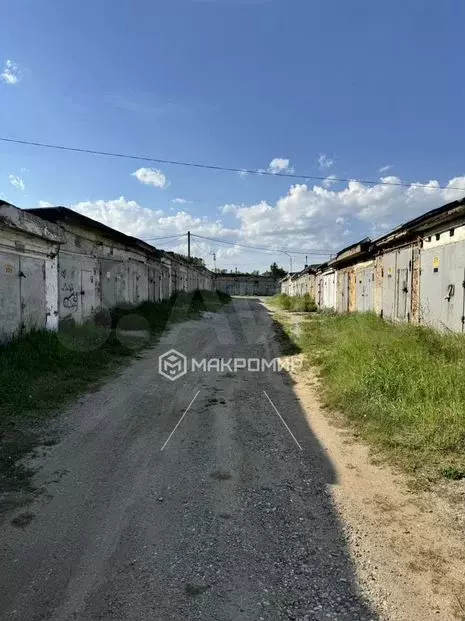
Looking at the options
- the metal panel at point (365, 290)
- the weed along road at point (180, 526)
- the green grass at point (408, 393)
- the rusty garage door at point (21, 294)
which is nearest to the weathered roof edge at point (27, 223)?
the rusty garage door at point (21, 294)

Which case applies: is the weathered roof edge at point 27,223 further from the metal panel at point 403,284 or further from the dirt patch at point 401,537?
the metal panel at point 403,284

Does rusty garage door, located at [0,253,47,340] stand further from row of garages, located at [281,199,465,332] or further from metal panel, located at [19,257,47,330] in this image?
row of garages, located at [281,199,465,332]

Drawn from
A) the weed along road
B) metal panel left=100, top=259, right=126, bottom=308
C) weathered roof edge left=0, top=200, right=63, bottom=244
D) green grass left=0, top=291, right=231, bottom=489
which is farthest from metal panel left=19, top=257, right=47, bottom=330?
metal panel left=100, top=259, right=126, bottom=308

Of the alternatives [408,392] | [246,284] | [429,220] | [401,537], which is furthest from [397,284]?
[246,284]

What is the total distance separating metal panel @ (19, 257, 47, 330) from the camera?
8.20 metres

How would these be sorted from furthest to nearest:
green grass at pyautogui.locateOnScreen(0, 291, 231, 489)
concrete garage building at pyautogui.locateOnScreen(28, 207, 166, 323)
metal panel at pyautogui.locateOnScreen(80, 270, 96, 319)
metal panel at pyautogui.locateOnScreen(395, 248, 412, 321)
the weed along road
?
metal panel at pyautogui.locateOnScreen(80, 270, 96, 319) → metal panel at pyautogui.locateOnScreen(395, 248, 412, 321) → concrete garage building at pyautogui.locateOnScreen(28, 207, 166, 323) → green grass at pyautogui.locateOnScreen(0, 291, 231, 489) → the weed along road

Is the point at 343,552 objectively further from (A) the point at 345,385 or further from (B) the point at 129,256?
(B) the point at 129,256

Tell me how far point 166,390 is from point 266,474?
3.17 m

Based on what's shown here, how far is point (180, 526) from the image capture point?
117 inches

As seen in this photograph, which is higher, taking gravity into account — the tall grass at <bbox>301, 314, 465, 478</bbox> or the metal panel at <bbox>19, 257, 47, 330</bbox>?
the metal panel at <bbox>19, 257, 47, 330</bbox>

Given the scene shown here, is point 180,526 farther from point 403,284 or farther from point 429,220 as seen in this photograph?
point 403,284

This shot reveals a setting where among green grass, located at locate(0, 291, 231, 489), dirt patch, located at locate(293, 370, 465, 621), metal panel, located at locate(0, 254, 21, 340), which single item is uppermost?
metal panel, located at locate(0, 254, 21, 340)

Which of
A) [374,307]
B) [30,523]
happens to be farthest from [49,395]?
[374,307]

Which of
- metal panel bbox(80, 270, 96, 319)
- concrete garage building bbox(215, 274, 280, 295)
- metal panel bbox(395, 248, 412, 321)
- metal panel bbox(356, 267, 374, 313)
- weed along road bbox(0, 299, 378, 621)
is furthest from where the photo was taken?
concrete garage building bbox(215, 274, 280, 295)
